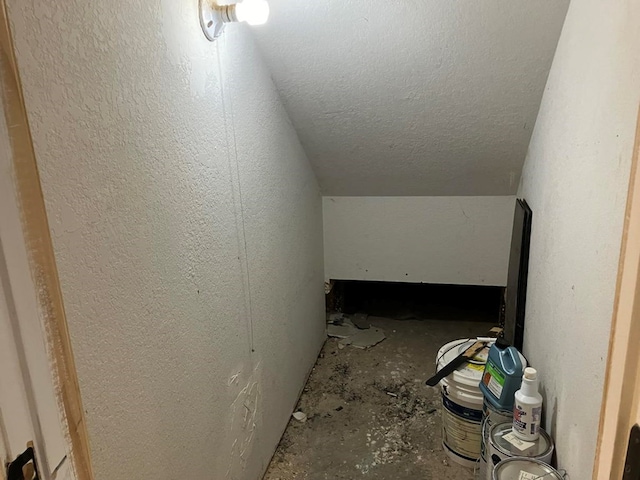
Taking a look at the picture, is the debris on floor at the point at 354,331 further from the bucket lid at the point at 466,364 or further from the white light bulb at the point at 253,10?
the white light bulb at the point at 253,10

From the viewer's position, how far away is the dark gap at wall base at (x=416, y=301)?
2965 mm

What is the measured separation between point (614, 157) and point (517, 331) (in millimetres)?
1210

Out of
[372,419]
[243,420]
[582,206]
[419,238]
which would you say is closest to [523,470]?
[582,206]

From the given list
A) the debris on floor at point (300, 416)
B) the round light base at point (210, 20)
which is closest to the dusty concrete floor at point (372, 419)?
the debris on floor at point (300, 416)

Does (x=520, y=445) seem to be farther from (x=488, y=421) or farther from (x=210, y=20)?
(x=210, y=20)

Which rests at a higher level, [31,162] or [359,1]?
[359,1]

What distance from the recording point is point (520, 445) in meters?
1.22

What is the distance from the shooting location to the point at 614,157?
0.80 metres

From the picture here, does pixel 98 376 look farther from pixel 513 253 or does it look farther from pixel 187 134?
pixel 513 253

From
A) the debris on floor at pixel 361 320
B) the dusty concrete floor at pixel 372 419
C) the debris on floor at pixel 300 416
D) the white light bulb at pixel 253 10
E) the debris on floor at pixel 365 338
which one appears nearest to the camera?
the white light bulb at pixel 253 10

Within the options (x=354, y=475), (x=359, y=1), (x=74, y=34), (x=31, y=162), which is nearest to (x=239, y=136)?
(x=359, y=1)

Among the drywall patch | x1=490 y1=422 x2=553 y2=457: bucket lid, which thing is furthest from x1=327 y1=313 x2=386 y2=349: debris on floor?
x1=490 y1=422 x2=553 y2=457: bucket lid

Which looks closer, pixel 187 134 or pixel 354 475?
pixel 187 134

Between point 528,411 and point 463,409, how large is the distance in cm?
46
